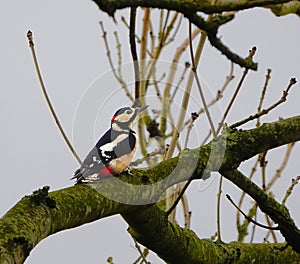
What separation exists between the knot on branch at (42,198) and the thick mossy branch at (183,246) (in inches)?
13.3

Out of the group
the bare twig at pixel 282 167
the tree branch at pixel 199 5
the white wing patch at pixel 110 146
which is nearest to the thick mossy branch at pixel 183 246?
the white wing patch at pixel 110 146

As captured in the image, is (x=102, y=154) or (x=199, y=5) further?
(x=102, y=154)

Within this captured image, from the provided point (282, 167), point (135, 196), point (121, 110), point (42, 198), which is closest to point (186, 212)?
point (282, 167)

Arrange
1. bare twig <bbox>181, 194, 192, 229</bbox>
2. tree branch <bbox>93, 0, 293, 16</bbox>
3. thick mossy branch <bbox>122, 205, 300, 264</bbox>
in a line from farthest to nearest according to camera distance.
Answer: bare twig <bbox>181, 194, 192, 229</bbox>
thick mossy branch <bbox>122, 205, 300, 264</bbox>
tree branch <bbox>93, 0, 293, 16</bbox>

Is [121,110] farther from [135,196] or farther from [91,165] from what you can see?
[135,196]

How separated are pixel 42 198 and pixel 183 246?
0.59m

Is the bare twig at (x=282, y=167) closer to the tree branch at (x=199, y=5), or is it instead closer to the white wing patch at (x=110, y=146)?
the white wing patch at (x=110, y=146)

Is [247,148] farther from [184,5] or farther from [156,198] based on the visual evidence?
[184,5]

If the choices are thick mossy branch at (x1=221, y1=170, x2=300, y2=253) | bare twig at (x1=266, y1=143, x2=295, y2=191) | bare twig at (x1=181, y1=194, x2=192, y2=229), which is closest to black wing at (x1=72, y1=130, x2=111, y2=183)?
thick mossy branch at (x1=221, y1=170, x2=300, y2=253)

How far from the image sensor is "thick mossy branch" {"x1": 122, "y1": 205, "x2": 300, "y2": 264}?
1693 mm

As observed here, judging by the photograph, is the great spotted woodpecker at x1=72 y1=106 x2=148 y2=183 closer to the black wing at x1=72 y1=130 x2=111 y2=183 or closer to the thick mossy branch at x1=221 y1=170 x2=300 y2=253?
the black wing at x1=72 y1=130 x2=111 y2=183

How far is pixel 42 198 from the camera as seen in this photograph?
1.30 metres

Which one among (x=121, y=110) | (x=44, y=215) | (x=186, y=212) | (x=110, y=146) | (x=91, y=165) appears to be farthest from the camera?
(x=186, y=212)

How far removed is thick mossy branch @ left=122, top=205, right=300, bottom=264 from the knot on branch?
1.11 feet
